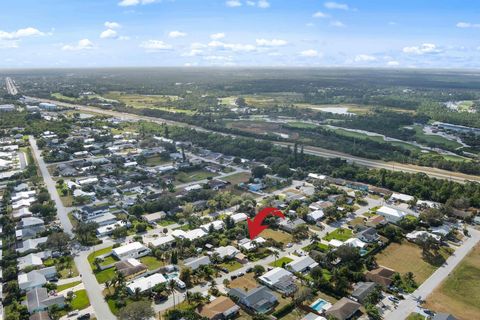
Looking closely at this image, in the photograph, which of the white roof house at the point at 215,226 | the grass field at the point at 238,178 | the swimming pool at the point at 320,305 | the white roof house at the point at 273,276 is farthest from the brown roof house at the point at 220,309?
the grass field at the point at 238,178

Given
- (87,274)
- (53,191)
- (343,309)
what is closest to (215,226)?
(87,274)

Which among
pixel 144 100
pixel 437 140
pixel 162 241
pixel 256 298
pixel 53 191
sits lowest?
pixel 53 191

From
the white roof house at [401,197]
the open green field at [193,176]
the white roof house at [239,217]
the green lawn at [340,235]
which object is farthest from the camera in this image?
the open green field at [193,176]

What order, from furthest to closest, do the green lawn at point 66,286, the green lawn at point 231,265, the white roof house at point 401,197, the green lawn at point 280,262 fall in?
1. the white roof house at point 401,197
2. the green lawn at point 280,262
3. the green lawn at point 231,265
4. the green lawn at point 66,286

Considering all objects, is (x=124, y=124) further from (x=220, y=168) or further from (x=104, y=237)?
(x=104, y=237)

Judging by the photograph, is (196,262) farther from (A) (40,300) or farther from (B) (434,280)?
(B) (434,280)

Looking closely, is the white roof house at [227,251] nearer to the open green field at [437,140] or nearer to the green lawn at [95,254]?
the green lawn at [95,254]

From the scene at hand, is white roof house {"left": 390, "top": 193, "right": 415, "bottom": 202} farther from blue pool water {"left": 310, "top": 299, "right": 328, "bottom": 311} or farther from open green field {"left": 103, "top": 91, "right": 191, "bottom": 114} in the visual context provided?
open green field {"left": 103, "top": 91, "right": 191, "bottom": 114}
